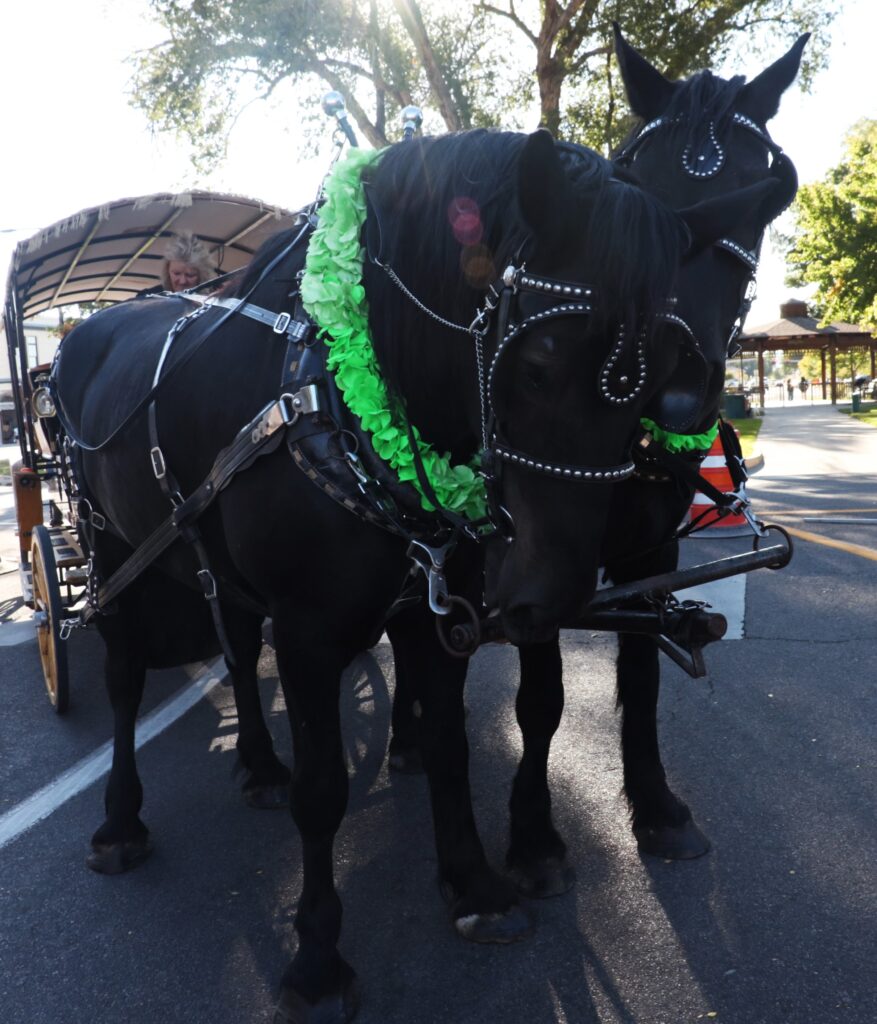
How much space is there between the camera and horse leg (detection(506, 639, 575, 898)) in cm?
280

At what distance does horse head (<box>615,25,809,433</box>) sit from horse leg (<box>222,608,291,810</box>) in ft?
6.38

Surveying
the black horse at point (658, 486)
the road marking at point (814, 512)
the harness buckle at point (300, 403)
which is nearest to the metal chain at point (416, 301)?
the harness buckle at point (300, 403)

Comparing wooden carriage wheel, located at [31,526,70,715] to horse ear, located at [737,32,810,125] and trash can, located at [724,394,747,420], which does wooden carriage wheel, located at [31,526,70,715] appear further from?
trash can, located at [724,394,747,420]

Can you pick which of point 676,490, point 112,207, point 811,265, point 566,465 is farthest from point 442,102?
point 811,265

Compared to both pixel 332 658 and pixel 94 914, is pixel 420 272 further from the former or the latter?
pixel 94 914

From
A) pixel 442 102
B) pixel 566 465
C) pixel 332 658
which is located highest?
pixel 442 102

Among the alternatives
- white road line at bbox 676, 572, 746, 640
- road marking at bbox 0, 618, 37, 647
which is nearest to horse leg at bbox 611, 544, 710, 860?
white road line at bbox 676, 572, 746, 640

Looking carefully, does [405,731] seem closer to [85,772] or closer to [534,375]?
[85,772]

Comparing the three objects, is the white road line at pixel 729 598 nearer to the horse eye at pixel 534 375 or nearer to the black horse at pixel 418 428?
the black horse at pixel 418 428

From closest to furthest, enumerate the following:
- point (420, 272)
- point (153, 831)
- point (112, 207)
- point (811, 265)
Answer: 1. point (420, 272)
2. point (153, 831)
3. point (112, 207)
4. point (811, 265)

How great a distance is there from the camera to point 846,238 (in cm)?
2628

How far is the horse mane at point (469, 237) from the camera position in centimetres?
172

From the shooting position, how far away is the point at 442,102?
14.1 m

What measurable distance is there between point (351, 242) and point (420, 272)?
0.24 m
